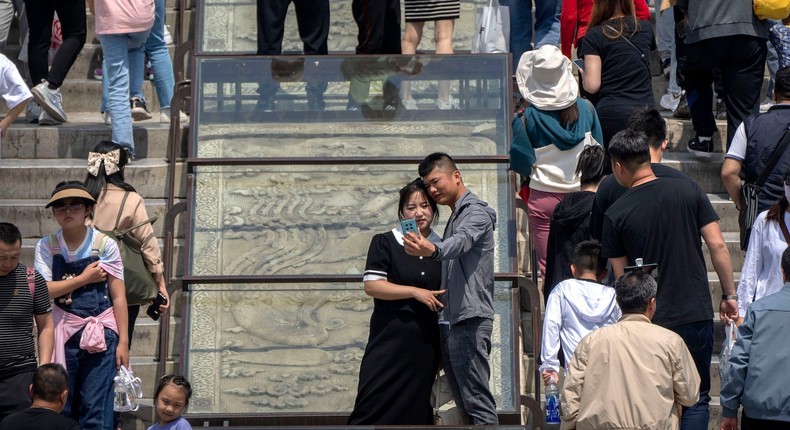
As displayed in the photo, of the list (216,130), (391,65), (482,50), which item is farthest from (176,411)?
(482,50)

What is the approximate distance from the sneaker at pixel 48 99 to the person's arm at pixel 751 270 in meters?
5.61

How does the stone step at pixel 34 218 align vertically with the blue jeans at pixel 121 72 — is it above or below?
below

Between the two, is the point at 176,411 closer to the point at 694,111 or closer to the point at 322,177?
the point at 322,177

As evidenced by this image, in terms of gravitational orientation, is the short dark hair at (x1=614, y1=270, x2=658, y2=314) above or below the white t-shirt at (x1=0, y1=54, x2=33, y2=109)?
below

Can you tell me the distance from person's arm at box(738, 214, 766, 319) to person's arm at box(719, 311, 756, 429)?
89 cm

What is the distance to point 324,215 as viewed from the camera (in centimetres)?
948

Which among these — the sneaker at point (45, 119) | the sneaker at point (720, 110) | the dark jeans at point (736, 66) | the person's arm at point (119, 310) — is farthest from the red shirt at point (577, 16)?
the person's arm at point (119, 310)

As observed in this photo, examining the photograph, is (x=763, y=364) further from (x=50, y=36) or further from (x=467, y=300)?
(x=50, y=36)

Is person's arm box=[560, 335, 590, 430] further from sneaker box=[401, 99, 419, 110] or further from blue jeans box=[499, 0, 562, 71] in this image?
blue jeans box=[499, 0, 562, 71]

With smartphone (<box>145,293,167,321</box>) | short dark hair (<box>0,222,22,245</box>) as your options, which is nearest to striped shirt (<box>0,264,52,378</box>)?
short dark hair (<box>0,222,22,245</box>)

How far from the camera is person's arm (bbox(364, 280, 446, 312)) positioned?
7.76 meters

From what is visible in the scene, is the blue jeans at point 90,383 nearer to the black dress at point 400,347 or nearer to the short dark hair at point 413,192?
the black dress at point 400,347

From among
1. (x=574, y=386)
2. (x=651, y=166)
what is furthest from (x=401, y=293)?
(x=651, y=166)

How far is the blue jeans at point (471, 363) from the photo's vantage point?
7.83 metres
